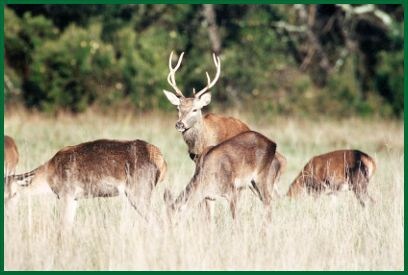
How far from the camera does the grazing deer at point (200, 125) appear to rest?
10.1 m

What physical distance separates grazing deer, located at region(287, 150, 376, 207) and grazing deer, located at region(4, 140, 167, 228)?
7.35ft

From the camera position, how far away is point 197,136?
1021 centimetres

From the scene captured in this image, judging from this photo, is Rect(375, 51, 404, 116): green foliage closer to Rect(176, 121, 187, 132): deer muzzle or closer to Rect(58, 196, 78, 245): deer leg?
Rect(176, 121, 187, 132): deer muzzle

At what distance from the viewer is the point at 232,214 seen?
848cm

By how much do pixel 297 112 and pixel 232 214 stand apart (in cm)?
1536

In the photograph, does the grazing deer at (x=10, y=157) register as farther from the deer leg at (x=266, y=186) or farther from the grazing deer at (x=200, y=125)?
the deer leg at (x=266, y=186)

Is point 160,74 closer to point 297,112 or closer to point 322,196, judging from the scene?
point 297,112

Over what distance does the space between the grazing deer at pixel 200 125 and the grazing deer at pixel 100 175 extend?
161cm

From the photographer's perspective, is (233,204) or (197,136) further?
(197,136)

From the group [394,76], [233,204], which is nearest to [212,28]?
[394,76]

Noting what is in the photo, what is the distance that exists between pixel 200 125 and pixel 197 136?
0.12m

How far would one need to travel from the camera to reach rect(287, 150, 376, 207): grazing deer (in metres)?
10.2

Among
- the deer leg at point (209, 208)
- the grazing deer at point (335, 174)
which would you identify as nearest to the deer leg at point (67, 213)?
the deer leg at point (209, 208)

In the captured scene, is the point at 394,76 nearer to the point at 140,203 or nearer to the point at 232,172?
the point at 232,172
